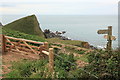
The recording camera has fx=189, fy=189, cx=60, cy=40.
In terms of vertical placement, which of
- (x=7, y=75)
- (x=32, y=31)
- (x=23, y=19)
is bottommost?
(x=7, y=75)

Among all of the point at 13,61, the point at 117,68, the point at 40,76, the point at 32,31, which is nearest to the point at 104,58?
the point at 117,68

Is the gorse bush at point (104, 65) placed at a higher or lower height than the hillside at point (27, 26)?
lower

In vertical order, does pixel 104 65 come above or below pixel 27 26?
below

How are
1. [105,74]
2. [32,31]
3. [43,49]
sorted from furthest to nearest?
[32,31] < [43,49] < [105,74]

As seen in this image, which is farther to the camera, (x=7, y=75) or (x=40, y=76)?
(x=7, y=75)

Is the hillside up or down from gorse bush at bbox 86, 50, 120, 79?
up

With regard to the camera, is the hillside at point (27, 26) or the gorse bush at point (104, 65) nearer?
the gorse bush at point (104, 65)

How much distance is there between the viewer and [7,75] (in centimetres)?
830

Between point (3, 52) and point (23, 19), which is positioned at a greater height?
point (23, 19)

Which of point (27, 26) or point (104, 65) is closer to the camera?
point (104, 65)

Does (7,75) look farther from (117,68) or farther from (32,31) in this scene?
(32,31)

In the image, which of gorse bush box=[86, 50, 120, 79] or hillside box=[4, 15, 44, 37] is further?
hillside box=[4, 15, 44, 37]

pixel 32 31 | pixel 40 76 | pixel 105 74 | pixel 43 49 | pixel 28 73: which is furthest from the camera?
pixel 32 31

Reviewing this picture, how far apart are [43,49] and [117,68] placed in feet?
17.4
